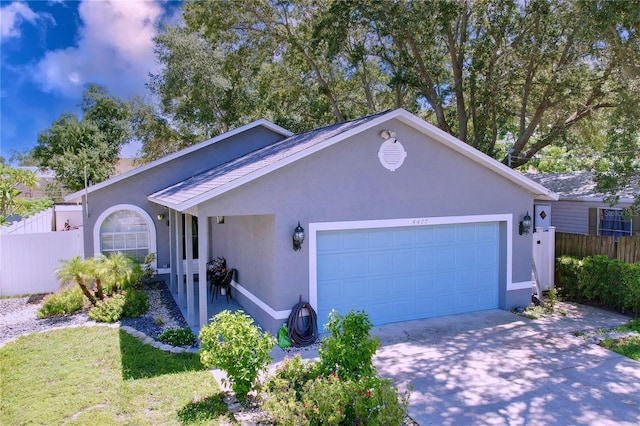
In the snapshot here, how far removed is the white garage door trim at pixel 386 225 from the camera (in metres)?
9.25

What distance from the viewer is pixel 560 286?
12.5 m

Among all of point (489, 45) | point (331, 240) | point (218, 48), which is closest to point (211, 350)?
point (331, 240)

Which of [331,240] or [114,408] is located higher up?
[331,240]

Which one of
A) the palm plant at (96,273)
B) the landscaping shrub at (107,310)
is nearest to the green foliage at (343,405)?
the landscaping shrub at (107,310)

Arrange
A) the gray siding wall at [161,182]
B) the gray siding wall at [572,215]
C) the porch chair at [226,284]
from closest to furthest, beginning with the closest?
the porch chair at [226,284]
the gray siding wall at [161,182]
the gray siding wall at [572,215]

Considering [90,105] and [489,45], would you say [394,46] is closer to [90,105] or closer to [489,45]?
[489,45]

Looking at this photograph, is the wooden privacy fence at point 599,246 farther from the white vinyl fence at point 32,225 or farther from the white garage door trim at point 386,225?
the white vinyl fence at point 32,225

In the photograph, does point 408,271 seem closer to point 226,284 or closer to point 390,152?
point 390,152

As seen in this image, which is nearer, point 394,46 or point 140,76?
point 394,46

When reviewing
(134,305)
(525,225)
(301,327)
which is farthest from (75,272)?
(525,225)

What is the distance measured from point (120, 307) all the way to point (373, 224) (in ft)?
20.6

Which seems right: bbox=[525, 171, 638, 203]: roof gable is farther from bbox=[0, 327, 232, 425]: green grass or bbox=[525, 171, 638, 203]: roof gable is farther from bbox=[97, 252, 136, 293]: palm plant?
bbox=[97, 252, 136, 293]: palm plant

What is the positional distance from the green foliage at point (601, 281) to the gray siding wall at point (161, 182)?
10.4m

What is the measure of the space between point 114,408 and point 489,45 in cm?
1761
